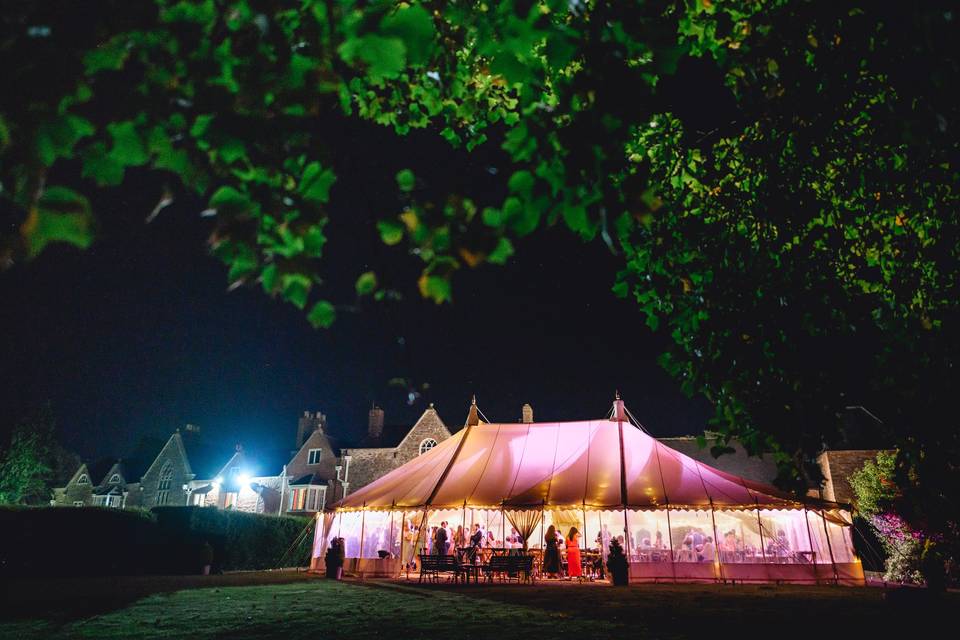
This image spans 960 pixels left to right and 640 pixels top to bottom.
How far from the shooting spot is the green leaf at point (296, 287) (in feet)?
6.49

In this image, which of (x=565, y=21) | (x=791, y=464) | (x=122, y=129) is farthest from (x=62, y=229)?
(x=791, y=464)

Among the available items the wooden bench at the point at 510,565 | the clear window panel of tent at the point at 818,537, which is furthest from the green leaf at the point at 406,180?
the clear window panel of tent at the point at 818,537

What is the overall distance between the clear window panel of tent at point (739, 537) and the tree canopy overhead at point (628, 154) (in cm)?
947

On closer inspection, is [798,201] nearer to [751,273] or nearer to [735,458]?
Answer: [751,273]

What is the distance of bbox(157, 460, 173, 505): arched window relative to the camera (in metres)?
34.6

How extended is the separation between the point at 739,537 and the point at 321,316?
13938 mm

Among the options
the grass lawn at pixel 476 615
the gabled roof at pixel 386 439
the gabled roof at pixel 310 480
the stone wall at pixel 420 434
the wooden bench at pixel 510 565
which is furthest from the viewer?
the gabled roof at pixel 310 480

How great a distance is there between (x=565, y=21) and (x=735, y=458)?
24.4 meters

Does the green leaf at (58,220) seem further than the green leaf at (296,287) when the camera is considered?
No

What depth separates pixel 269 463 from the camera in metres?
32.7

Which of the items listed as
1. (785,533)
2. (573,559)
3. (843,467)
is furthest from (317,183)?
(843,467)

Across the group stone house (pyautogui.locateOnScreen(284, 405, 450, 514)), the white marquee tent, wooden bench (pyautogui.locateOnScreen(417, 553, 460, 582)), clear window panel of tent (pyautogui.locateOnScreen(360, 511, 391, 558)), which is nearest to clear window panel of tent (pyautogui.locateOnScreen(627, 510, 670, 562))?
the white marquee tent

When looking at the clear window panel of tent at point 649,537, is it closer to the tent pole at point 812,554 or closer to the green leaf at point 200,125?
the tent pole at point 812,554

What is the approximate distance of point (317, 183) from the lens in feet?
6.78
